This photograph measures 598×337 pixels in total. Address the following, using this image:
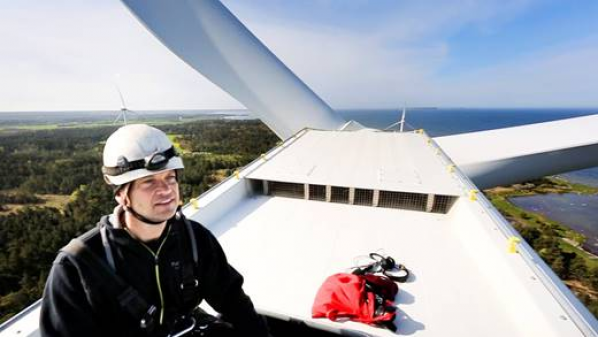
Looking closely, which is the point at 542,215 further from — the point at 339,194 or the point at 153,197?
the point at 153,197

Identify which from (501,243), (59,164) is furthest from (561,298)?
(59,164)

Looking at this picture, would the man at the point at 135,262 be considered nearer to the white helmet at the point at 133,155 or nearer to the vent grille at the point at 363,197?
the white helmet at the point at 133,155

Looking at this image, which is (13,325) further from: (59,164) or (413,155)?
(59,164)

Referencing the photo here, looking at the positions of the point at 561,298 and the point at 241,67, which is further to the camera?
the point at 241,67

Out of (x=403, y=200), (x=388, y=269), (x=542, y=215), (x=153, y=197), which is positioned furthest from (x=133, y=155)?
(x=542, y=215)

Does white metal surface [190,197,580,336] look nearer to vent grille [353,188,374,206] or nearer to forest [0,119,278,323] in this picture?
vent grille [353,188,374,206]

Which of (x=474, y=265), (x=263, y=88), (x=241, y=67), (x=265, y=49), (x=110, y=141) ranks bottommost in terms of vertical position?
(x=474, y=265)

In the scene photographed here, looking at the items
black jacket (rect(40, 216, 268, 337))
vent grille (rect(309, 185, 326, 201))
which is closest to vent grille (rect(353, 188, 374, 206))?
vent grille (rect(309, 185, 326, 201))
